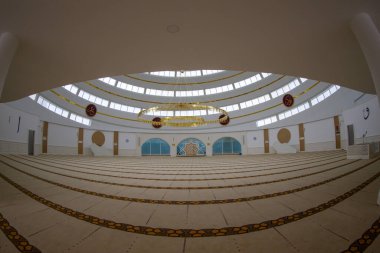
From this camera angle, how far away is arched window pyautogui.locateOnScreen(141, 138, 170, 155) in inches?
1009

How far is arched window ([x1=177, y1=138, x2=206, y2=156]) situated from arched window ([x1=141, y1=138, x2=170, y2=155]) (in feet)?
7.35

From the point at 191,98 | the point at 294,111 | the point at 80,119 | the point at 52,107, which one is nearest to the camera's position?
the point at 52,107

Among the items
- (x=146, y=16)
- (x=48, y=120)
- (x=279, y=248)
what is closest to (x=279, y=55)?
(x=146, y=16)

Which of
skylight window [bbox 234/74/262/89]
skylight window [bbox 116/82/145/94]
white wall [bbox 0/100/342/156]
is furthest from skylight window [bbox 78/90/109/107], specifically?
skylight window [bbox 234/74/262/89]

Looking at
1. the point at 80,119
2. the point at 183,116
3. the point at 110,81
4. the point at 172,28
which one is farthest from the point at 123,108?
the point at 172,28

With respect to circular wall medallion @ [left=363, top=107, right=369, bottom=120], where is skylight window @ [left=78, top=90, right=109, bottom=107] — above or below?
above

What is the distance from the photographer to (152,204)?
2404 millimetres

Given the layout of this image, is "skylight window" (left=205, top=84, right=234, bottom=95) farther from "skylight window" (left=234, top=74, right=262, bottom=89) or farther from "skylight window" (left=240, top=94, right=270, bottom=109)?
"skylight window" (left=240, top=94, right=270, bottom=109)

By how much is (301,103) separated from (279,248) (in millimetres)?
20633

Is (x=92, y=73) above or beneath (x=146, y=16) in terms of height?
beneath

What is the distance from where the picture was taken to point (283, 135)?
1964cm

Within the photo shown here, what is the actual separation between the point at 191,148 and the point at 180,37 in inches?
805

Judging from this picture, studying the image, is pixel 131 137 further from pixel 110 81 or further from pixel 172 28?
pixel 172 28

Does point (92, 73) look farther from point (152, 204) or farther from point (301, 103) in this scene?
point (301, 103)
